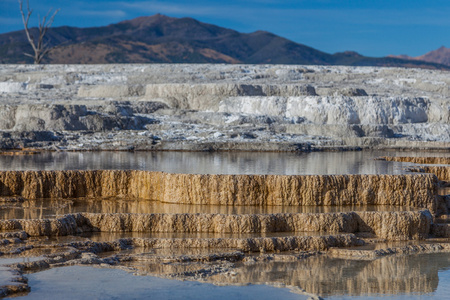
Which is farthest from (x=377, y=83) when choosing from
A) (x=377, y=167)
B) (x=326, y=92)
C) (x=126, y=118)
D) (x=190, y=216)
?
(x=190, y=216)

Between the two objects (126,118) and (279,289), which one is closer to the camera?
(279,289)

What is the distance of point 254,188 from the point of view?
13.1m

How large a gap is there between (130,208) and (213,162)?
180 inches

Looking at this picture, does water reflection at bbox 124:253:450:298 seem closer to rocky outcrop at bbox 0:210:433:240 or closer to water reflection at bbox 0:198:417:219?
rocky outcrop at bbox 0:210:433:240

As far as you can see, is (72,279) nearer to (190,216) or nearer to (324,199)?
(190,216)

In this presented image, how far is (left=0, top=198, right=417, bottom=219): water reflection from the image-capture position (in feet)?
39.6

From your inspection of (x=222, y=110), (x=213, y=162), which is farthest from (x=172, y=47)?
(x=213, y=162)

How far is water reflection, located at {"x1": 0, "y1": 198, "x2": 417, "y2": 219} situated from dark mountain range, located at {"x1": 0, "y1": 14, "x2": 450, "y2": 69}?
64072 mm

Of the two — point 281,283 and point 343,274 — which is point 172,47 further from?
point 281,283

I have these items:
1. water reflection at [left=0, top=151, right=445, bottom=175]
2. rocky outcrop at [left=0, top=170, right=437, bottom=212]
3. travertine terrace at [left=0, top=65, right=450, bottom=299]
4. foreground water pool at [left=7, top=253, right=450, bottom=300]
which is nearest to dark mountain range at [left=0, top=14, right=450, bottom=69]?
travertine terrace at [left=0, top=65, right=450, bottom=299]

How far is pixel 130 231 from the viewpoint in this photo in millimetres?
11602

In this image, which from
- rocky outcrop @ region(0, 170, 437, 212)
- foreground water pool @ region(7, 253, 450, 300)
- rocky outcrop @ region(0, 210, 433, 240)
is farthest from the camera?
rocky outcrop @ region(0, 170, 437, 212)

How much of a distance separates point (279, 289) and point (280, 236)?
2224 mm

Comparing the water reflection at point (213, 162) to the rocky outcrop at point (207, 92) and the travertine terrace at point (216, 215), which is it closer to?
the travertine terrace at point (216, 215)
